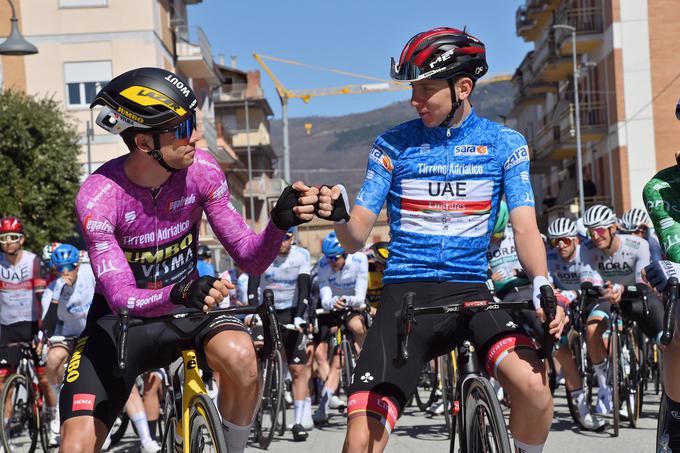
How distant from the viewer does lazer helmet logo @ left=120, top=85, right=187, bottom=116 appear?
19.3 ft

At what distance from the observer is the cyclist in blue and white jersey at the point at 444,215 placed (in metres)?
5.59

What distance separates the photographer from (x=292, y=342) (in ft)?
46.7

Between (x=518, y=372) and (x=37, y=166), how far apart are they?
118ft

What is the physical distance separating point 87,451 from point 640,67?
44704 mm

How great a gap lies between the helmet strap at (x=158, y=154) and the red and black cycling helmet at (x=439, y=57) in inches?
44.3

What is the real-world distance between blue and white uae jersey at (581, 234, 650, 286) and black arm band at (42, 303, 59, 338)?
5442 mm

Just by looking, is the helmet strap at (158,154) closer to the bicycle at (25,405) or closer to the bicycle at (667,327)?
→ the bicycle at (667,327)

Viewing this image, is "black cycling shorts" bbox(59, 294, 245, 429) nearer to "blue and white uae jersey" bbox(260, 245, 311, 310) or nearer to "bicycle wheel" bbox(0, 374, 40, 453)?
"bicycle wheel" bbox(0, 374, 40, 453)

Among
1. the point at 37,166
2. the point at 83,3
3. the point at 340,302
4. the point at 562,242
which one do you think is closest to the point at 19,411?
the point at 340,302

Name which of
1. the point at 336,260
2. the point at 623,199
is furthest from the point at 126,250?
the point at 623,199

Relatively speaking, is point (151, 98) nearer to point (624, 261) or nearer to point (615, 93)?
point (624, 261)

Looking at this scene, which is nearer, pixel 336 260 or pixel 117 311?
pixel 117 311

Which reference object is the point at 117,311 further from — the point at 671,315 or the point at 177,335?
the point at 671,315

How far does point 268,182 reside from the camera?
103 metres
